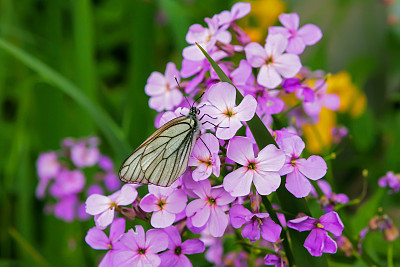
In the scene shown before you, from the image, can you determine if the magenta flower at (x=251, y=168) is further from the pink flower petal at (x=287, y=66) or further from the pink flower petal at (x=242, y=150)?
the pink flower petal at (x=287, y=66)

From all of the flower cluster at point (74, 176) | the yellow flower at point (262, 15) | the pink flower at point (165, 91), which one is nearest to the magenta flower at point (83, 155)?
the flower cluster at point (74, 176)

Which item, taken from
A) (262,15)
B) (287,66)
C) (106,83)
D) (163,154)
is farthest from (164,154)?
(106,83)

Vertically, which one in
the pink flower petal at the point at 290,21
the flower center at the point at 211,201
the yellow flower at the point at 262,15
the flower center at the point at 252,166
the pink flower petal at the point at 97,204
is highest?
the yellow flower at the point at 262,15

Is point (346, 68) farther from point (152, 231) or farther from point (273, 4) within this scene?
point (152, 231)

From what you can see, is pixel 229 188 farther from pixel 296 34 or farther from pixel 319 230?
pixel 296 34

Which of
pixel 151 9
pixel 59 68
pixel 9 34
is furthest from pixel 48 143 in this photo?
pixel 151 9

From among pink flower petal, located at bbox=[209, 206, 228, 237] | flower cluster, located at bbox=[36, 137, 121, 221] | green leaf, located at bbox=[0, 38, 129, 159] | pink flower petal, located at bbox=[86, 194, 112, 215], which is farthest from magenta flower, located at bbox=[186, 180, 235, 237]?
flower cluster, located at bbox=[36, 137, 121, 221]

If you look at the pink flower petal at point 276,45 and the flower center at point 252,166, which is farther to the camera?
the pink flower petal at point 276,45
